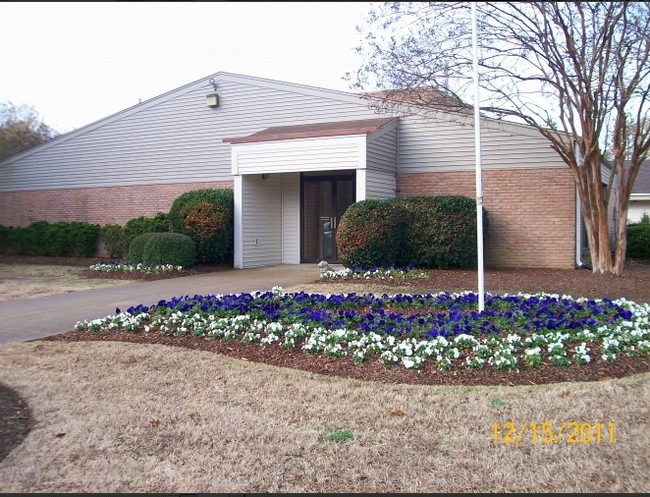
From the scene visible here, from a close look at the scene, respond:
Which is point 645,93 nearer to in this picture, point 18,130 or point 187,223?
point 187,223

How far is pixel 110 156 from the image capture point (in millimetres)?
21266

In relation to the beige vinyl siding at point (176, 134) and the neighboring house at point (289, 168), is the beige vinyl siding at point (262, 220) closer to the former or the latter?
the neighboring house at point (289, 168)

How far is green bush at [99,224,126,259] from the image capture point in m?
19.3

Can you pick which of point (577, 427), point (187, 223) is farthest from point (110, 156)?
point (577, 427)

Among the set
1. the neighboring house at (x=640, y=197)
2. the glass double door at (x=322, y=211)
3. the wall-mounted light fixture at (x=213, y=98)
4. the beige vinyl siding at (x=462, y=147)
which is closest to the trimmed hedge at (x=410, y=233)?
the beige vinyl siding at (x=462, y=147)

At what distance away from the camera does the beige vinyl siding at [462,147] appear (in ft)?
48.6

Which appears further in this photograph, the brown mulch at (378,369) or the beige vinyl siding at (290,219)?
the beige vinyl siding at (290,219)

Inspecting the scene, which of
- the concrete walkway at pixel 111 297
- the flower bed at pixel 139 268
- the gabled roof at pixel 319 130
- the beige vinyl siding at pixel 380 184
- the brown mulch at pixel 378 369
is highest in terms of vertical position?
the gabled roof at pixel 319 130

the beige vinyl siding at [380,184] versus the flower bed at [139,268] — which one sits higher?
the beige vinyl siding at [380,184]

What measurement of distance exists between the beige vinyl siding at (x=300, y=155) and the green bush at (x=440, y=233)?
1698mm

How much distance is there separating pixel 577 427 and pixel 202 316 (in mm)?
4766

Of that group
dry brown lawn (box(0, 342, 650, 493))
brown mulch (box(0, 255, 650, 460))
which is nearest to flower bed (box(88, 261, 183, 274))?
brown mulch (box(0, 255, 650, 460))

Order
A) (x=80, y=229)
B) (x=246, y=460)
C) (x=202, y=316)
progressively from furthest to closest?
(x=80, y=229) → (x=202, y=316) → (x=246, y=460)

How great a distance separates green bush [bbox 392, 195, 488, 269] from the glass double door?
3.01m
